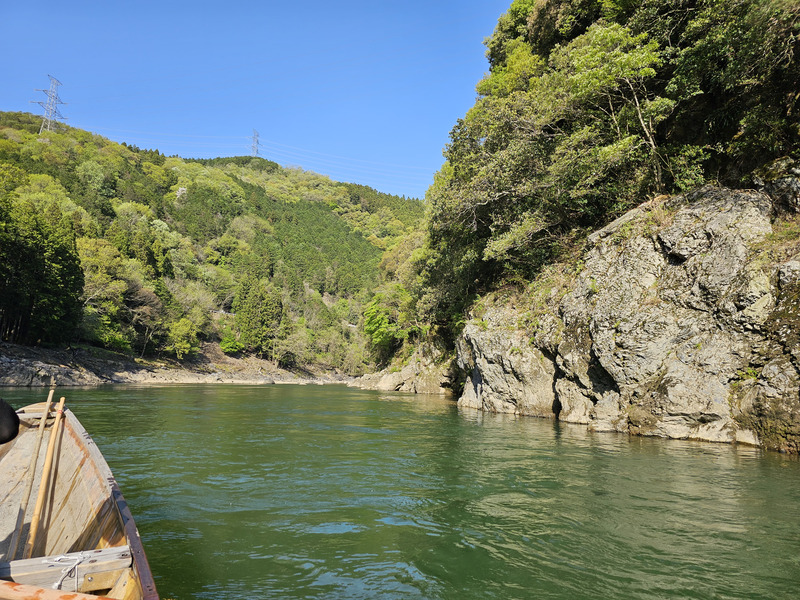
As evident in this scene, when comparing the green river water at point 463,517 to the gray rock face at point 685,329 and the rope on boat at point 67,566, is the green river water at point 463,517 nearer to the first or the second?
the gray rock face at point 685,329

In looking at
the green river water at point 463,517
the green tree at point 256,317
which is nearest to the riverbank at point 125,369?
the green tree at point 256,317

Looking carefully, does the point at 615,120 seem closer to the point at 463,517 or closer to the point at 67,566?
the point at 463,517

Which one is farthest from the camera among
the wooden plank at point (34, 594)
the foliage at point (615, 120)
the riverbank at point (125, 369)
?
the riverbank at point (125, 369)

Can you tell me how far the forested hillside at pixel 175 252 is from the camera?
39.4 metres

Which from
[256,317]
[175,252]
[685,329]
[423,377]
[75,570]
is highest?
[175,252]

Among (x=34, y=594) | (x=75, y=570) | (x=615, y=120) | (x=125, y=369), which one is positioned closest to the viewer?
(x=34, y=594)

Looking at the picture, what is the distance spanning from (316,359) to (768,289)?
73.1 metres

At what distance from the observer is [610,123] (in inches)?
699

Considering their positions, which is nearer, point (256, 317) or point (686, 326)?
point (686, 326)

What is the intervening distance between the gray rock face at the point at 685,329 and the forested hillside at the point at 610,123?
1957 millimetres

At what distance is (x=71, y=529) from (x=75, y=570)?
2057mm

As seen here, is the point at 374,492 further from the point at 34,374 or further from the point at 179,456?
the point at 34,374

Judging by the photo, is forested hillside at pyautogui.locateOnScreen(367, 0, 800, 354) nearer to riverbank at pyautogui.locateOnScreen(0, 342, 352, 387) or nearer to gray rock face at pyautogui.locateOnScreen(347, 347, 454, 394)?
gray rock face at pyautogui.locateOnScreen(347, 347, 454, 394)

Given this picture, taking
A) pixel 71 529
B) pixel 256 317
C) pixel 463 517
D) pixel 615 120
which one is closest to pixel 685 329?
pixel 615 120
